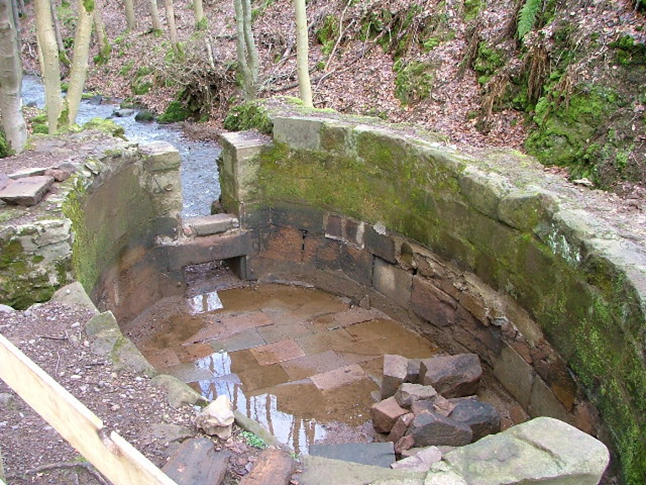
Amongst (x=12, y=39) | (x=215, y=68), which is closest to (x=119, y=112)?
(x=215, y=68)

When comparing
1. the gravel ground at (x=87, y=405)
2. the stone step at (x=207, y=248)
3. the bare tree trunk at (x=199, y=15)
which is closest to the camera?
the gravel ground at (x=87, y=405)

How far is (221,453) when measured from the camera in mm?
2807

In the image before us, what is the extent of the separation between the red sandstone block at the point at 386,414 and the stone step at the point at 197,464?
1.88 meters

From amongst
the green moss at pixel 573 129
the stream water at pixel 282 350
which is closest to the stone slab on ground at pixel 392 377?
the stream water at pixel 282 350

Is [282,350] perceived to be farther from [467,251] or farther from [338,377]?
[467,251]

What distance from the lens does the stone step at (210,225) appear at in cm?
691

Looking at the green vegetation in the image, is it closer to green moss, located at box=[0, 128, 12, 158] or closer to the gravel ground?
the gravel ground

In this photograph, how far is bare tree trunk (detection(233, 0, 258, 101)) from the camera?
11.4 metres

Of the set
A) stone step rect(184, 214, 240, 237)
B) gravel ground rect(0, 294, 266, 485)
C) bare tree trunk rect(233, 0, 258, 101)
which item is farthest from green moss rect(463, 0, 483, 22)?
gravel ground rect(0, 294, 266, 485)

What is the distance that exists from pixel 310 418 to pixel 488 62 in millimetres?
7820

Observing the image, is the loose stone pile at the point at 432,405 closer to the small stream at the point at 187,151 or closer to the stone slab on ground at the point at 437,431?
the stone slab on ground at the point at 437,431

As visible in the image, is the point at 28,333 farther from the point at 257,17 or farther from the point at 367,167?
the point at 257,17

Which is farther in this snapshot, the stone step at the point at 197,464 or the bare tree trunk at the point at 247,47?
the bare tree trunk at the point at 247,47

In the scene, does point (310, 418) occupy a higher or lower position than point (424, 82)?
lower
